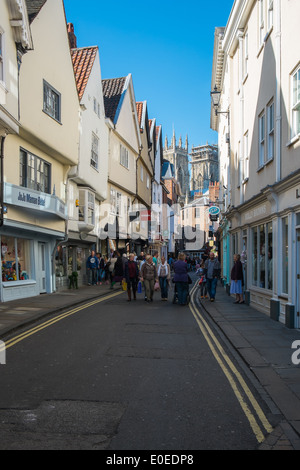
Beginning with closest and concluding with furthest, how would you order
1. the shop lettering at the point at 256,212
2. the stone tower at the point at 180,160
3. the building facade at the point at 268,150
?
the building facade at the point at 268,150 < the shop lettering at the point at 256,212 < the stone tower at the point at 180,160

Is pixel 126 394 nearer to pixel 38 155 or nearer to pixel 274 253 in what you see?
pixel 274 253

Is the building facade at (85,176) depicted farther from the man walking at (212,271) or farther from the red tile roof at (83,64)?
the man walking at (212,271)

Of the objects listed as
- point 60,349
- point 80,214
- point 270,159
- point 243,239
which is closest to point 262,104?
point 270,159

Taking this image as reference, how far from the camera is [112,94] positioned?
94.6 feet

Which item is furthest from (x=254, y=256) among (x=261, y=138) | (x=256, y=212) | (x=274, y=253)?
(x=261, y=138)

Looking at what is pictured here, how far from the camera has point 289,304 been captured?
10125mm

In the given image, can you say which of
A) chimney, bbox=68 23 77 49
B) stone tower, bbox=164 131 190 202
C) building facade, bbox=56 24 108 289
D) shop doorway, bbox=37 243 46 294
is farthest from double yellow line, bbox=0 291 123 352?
stone tower, bbox=164 131 190 202

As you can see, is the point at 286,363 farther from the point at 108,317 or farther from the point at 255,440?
the point at 108,317

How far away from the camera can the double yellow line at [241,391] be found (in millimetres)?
4426

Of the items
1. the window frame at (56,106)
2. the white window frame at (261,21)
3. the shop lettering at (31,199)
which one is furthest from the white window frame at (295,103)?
the window frame at (56,106)

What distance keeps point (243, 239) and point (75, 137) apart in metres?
8.73

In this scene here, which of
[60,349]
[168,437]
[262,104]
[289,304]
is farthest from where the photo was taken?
[262,104]

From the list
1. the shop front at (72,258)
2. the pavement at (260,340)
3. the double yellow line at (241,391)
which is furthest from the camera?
the shop front at (72,258)

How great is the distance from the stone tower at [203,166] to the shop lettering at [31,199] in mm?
126456
